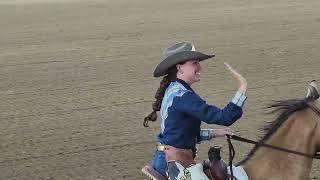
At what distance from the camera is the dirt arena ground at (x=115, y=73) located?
8305 millimetres

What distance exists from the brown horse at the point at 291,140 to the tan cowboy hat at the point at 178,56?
0.70 metres

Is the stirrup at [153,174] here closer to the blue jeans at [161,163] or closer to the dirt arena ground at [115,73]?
the blue jeans at [161,163]

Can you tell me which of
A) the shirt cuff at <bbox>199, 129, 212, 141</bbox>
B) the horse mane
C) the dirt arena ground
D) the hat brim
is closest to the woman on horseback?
the hat brim

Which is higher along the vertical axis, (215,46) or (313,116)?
(313,116)

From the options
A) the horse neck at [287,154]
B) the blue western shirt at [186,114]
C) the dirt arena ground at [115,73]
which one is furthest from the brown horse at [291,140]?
the dirt arena ground at [115,73]

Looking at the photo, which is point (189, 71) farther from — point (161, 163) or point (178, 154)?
point (161, 163)

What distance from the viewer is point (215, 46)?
17.1 m

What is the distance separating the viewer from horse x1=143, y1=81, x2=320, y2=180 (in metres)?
4.27

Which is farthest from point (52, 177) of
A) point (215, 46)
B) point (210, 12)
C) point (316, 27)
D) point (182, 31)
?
point (210, 12)

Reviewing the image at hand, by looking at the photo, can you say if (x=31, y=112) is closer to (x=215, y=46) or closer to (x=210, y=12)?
(x=215, y=46)

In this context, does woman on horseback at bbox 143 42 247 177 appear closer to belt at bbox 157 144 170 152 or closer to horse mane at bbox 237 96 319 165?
belt at bbox 157 144 170 152

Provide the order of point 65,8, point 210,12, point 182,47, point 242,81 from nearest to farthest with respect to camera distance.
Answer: point 242,81 → point 182,47 → point 210,12 → point 65,8

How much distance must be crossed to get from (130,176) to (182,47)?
331cm

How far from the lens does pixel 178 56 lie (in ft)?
14.1
